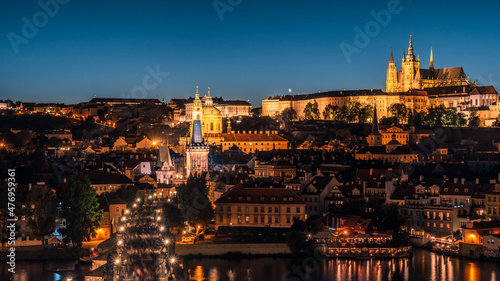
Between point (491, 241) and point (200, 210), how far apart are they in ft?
38.7

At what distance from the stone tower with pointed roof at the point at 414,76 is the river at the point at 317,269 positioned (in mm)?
70351

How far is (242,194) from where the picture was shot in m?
35.0

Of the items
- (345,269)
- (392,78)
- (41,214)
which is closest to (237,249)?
(345,269)

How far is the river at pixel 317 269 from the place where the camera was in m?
27.5

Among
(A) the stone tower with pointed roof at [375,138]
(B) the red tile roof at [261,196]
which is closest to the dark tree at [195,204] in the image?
(B) the red tile roof at [261,196]

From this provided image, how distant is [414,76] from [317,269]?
74514 mm

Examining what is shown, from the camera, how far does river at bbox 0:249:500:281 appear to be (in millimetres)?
27516

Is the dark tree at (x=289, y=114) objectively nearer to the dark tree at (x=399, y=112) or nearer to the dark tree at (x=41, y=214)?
the dark tree at (x=399, y=112)

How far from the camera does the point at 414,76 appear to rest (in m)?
100

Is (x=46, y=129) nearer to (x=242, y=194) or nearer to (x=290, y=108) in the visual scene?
(x=290, y=108)

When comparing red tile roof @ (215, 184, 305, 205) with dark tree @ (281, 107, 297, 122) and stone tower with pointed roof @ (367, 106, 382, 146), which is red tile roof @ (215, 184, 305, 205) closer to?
stone tower with pointed roof @ (367, 106, 382, 146)

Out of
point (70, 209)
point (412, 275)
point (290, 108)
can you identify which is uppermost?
point (290, 108)

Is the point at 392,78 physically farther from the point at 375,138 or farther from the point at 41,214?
the point at 41,214

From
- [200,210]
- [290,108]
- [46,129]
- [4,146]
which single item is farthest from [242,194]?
[290,108]
